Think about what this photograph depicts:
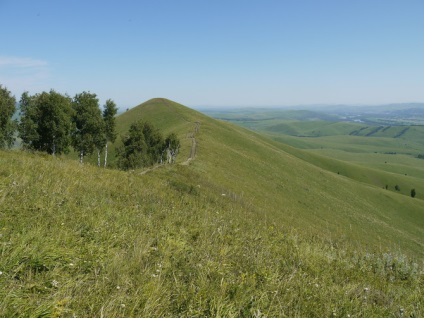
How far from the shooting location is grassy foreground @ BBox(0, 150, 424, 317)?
3.49 metres

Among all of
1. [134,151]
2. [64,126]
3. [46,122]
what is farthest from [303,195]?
[46,122]

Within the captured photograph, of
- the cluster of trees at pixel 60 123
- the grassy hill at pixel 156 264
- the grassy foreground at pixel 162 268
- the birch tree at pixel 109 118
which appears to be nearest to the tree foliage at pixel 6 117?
the cluster of trees at pixel 60 123

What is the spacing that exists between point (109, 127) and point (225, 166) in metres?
23.1

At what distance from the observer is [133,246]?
5164mm

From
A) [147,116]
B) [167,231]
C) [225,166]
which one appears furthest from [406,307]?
[147,116]

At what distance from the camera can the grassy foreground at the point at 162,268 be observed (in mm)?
3492

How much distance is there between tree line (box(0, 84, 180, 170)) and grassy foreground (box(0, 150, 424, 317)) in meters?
39.3

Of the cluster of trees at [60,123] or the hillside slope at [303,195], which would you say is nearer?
the hillside slope at [303,195]

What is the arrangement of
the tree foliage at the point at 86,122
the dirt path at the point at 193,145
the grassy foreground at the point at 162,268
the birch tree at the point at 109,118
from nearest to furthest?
1. the grassy foreground at the point at 162,268
2. the dirt path at the point at 193,145
3. the tree foliage at the point at 86,122
4. the birch tree at the point at 109,118

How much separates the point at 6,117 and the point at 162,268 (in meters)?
49.8

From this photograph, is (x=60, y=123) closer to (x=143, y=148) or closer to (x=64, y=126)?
(x=64, y=126)

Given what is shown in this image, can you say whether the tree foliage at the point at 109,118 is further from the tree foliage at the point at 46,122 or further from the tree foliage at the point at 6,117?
the tree foliage at the point at 6,117

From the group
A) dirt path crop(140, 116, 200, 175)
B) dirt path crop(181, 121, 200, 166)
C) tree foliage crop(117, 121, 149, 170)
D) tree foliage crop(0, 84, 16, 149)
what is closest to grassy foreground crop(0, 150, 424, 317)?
dirt path crop(140, 116, 200, 175)

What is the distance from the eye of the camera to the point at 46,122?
42.3 metres
